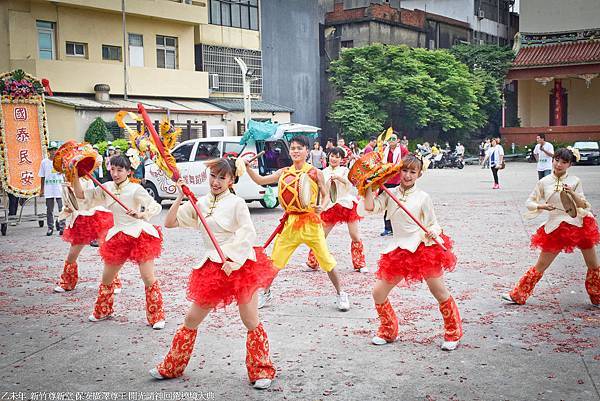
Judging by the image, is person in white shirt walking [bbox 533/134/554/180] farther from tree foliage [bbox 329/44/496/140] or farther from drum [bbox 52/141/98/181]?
tree foliage [bbox 329/44/496/140]

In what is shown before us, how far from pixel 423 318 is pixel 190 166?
435 inches

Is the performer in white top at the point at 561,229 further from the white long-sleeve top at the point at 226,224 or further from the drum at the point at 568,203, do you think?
the white long-sleeve top at the point at 226,224

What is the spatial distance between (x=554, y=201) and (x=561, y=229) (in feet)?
0.98

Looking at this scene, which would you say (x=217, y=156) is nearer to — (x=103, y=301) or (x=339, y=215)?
(x=339, y=215)

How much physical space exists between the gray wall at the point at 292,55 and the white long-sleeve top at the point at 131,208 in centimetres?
2963

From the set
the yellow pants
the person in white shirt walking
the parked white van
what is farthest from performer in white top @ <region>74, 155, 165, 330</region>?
the person in white shirt walking

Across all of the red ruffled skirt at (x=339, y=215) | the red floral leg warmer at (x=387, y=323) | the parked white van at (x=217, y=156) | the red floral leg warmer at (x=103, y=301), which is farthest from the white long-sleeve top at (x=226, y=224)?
the parked white van at (x=217, y=156)

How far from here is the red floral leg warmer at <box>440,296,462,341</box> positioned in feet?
18.5

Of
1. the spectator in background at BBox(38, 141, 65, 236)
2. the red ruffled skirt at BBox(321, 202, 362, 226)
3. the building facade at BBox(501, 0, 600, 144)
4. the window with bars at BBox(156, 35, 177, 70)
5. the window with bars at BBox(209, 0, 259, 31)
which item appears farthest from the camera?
the building facade at BBox(501, 0, 600, 144)

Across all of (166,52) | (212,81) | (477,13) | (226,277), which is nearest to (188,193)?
(226,277)

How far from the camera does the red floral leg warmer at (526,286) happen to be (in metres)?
6.91

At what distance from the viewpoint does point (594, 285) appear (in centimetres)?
685

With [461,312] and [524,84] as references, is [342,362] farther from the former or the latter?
[524,84]

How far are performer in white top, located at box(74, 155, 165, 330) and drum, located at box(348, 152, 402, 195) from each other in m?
2.16
